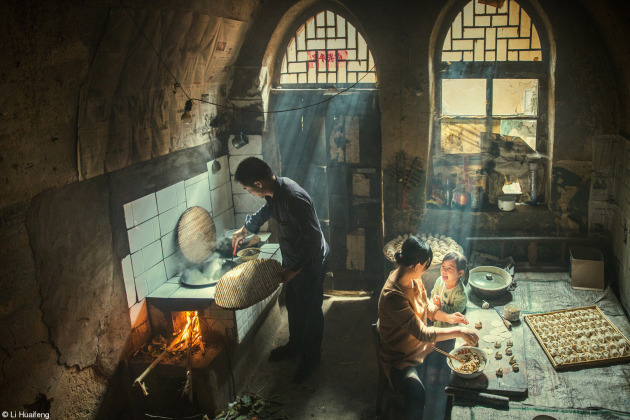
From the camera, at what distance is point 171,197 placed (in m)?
5.37

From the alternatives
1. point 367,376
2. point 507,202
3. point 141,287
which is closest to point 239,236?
point 141,287

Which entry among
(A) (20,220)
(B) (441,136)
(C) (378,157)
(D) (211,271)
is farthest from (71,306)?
(B) (441,136)

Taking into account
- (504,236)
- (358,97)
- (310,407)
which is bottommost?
(310,407)

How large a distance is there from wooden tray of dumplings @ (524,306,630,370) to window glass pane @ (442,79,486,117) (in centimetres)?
278

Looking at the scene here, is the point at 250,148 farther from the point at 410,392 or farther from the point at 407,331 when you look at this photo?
the point at 410,392

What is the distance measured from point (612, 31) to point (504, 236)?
2.60m

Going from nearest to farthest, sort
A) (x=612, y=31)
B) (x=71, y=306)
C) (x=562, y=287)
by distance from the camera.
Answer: (x=71, y=306), (x=612, y=31), (x=562, y=287)

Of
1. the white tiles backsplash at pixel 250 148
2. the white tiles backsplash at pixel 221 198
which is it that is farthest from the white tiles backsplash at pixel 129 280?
the white tiles backsplash at pixel 250 148

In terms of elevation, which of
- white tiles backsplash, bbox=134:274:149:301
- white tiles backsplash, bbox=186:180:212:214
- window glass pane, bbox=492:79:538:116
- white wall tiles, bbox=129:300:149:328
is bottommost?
white wall tiles, bbox=129:300:149:328

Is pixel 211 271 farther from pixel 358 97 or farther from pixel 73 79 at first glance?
pixel 358 97

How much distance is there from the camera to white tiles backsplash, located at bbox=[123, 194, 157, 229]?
4.65m

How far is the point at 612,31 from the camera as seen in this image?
15.6 feet

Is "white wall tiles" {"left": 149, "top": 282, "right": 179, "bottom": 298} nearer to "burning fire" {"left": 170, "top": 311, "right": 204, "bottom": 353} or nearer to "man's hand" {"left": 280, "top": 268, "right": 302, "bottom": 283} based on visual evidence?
"burning fire" {"left": 170, "top": 311, "right": 204, "bottom": 353}

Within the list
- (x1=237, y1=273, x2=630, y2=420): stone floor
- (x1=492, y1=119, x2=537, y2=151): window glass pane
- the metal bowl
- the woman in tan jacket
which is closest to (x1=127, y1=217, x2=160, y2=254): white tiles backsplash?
(x1=237, y1=273, x2=630, y2=420): stone floor
